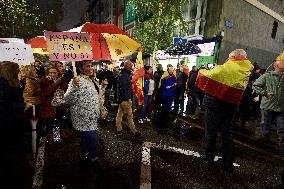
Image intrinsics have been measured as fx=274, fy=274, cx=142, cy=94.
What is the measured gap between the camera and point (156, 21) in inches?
683

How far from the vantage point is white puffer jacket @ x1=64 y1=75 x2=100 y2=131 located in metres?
4.72

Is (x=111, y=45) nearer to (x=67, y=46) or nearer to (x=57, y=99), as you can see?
(x=57, y=99)

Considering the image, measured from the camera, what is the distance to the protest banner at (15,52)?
20.8 feet

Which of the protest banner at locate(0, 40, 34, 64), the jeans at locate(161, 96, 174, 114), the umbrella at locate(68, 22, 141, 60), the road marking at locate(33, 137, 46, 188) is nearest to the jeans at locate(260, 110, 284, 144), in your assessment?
the jeans at locate(161, 96, 174, 114)

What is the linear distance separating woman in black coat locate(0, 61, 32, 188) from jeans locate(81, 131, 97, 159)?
1851mm

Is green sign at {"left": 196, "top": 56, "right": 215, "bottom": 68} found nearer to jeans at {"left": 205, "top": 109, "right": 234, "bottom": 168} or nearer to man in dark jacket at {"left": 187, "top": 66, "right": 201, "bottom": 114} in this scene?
man in dark jacket at {"left": 187, "top": 66, "right": 201, "bottom": 114}

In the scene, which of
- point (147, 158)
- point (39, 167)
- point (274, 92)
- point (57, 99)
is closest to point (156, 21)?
point (274, 92)

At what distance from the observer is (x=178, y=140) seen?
7594 mm

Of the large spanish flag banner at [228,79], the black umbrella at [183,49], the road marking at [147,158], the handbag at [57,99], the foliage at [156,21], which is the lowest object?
the road marking at [147,158]

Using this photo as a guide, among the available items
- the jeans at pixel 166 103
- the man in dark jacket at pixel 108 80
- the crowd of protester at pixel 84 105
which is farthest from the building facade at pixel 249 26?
the crowd of protester at pixel 84 105

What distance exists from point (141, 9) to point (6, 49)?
39.1 feet

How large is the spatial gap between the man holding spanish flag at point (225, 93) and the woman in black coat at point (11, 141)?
133 inches

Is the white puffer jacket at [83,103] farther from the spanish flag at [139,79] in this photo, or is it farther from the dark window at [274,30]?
the dark window at [274,30]

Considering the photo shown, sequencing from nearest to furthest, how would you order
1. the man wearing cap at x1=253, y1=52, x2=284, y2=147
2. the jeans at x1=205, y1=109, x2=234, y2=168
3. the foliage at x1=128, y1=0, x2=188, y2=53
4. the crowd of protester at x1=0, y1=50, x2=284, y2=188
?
the crowd of protester at x1=0, y1=50, x2=284, y2=188 → the jeans at x1=205, y1=109, x2=234, y2=168 → the man wearing cap at x1=253, y1=52, x2=284, y2=147 → the foliage at x1=128, y1=0, x2=188, y2=53
